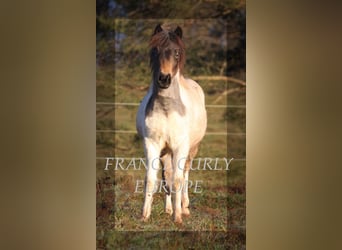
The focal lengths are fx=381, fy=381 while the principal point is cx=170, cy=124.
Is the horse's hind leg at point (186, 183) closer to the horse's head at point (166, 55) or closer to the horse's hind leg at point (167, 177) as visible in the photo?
the horse's hind leg at point (167, 177)

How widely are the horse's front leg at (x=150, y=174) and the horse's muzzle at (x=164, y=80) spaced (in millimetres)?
376

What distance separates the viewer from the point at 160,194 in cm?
249

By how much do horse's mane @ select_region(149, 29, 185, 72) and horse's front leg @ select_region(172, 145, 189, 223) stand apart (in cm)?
54

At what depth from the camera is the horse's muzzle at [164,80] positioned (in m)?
2.49

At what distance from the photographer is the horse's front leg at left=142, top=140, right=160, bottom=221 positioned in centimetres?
249

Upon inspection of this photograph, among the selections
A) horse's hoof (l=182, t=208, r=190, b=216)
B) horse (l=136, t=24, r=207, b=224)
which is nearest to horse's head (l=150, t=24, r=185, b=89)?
horse (l=136, t=24, r=207, b=224)

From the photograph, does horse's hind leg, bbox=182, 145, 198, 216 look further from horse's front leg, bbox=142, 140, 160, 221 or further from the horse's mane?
the horse's mane

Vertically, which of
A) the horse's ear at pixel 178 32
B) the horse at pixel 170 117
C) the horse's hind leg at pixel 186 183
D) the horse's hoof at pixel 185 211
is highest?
the horse's ear at pixel 178 32

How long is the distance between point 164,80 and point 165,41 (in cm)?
26

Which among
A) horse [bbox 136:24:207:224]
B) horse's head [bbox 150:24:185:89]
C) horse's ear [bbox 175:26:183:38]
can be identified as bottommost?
horse [bbox 136:24:207:224]

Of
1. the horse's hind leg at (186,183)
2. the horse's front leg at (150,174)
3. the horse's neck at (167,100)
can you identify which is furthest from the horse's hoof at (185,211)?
the horse's neck at (167,100)
